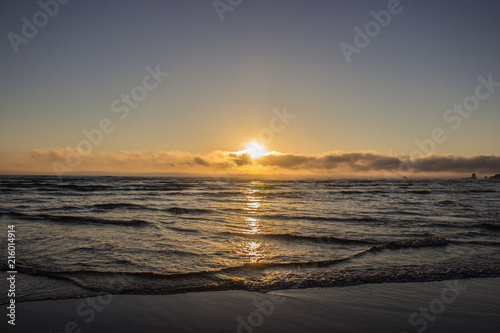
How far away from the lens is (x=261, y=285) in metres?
7.08

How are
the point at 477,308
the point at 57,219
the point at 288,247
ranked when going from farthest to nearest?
the point at 57,219, the point at 288,247, the point at 477,308

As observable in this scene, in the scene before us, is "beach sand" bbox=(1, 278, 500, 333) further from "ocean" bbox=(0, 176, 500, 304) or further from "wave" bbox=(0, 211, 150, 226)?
"wave" bbox=(0, 211, 150, 226)

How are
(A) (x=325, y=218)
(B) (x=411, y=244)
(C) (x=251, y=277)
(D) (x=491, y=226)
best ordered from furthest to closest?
(A) (x=325, y=218) → (D) (x=491, y=226) → (B) (x=411, y=244) → (C) (x=251, y=277)

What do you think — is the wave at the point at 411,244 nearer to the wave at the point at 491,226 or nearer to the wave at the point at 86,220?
the wave at the point at 491,226

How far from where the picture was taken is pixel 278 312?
565cm

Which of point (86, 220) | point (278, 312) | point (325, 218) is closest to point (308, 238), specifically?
point (325, 218)

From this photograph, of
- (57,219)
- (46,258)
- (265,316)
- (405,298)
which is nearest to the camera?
(265,316)

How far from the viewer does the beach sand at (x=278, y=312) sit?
16.5 ft

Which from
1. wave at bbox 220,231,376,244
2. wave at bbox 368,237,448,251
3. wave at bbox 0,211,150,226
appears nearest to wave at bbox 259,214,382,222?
wave at bbox 220,231,376,244

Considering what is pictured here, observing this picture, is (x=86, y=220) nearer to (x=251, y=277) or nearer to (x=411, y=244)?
(x=251, y=277)

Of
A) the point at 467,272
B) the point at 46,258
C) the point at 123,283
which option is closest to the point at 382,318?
the point at 467,272

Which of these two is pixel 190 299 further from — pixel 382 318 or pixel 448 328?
pixel 448 328

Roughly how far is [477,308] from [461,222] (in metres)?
14.1

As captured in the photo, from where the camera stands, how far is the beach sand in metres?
5.04
